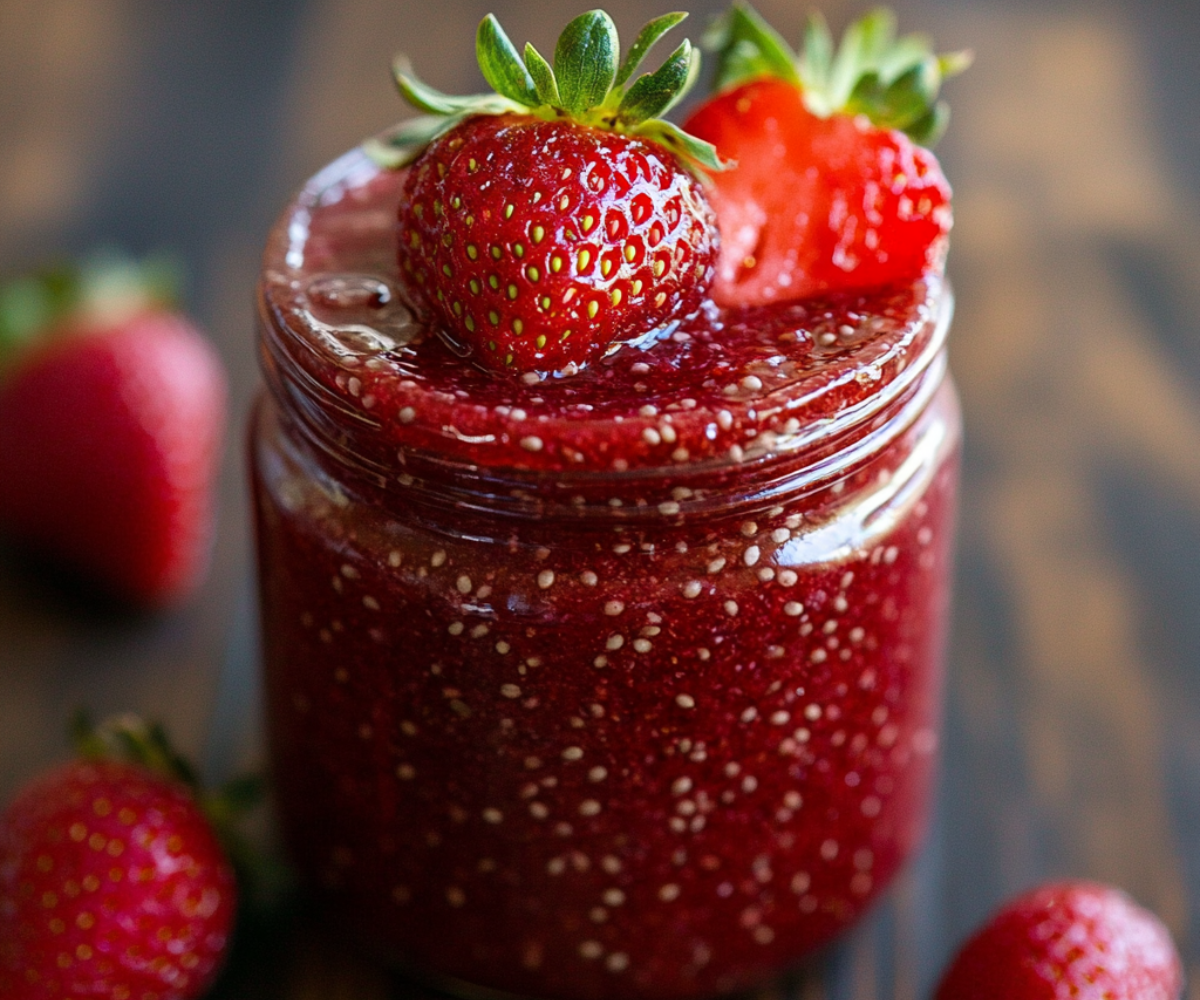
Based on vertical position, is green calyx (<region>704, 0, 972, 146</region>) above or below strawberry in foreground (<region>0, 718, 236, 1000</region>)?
above

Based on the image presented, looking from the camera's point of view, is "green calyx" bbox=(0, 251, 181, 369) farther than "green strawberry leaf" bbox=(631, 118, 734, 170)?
Yes

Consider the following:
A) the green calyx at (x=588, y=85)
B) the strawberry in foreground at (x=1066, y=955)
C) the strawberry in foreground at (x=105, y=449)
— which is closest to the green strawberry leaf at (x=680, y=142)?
the green calyx at (x=588, y=85)

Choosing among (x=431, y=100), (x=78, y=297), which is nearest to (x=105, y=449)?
(x=78, y=297)

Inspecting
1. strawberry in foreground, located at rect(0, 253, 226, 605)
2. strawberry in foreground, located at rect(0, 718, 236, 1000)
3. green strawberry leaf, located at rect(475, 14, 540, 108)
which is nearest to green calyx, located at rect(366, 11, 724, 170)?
green strawberry leaf, located at rect(475, 14, 540, 108)

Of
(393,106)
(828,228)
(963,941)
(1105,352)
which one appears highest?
(828,228)

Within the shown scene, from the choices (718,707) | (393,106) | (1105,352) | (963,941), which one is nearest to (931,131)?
(718,707)

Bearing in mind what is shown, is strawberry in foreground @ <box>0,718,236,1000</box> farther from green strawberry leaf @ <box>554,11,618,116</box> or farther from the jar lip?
green strawberry leaf @ <box>554,11,618,116</box>

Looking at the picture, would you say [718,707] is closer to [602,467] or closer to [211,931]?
[602,467]

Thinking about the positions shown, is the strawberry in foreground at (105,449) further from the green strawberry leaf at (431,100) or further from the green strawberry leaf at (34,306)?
the green strawberry leaf at (431,100)
